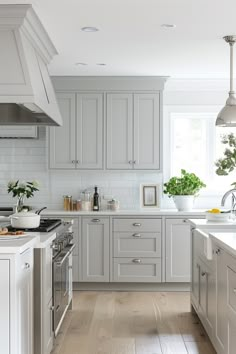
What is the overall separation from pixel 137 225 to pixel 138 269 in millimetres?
500

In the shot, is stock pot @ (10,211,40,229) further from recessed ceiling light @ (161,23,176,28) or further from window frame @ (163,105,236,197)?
window frame @ (163,105,236,197)

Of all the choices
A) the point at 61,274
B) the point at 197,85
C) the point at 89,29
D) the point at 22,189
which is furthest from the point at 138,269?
the point at 89,29

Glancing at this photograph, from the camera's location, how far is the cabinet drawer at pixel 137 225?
612cm

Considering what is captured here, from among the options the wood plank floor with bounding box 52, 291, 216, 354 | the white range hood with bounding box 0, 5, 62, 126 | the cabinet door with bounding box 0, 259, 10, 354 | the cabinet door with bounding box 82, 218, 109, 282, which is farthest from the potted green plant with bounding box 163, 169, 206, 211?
the cabinet door with bounding box 0, 259, 10, 354

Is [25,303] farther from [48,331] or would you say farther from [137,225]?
[137,225]

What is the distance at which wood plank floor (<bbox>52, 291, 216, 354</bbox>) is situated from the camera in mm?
4105

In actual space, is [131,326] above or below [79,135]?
below

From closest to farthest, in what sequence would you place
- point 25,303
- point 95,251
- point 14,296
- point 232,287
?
point 14,296 → point 232,287 → point 25,303 → point 95,251

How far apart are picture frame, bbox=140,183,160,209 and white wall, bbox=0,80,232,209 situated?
9.1 inches

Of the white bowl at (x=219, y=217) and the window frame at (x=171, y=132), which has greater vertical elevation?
the window frame at (x=171, y=132)

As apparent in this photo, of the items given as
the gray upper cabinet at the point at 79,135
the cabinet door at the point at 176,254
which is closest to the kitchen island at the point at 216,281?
the cabinet door at the point at 176,254

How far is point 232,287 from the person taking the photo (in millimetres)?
3182

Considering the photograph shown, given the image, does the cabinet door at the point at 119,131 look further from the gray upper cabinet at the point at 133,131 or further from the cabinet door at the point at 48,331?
the cabinet door at the point at 48,331

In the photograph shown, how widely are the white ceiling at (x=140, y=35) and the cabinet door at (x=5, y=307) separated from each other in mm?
1764
